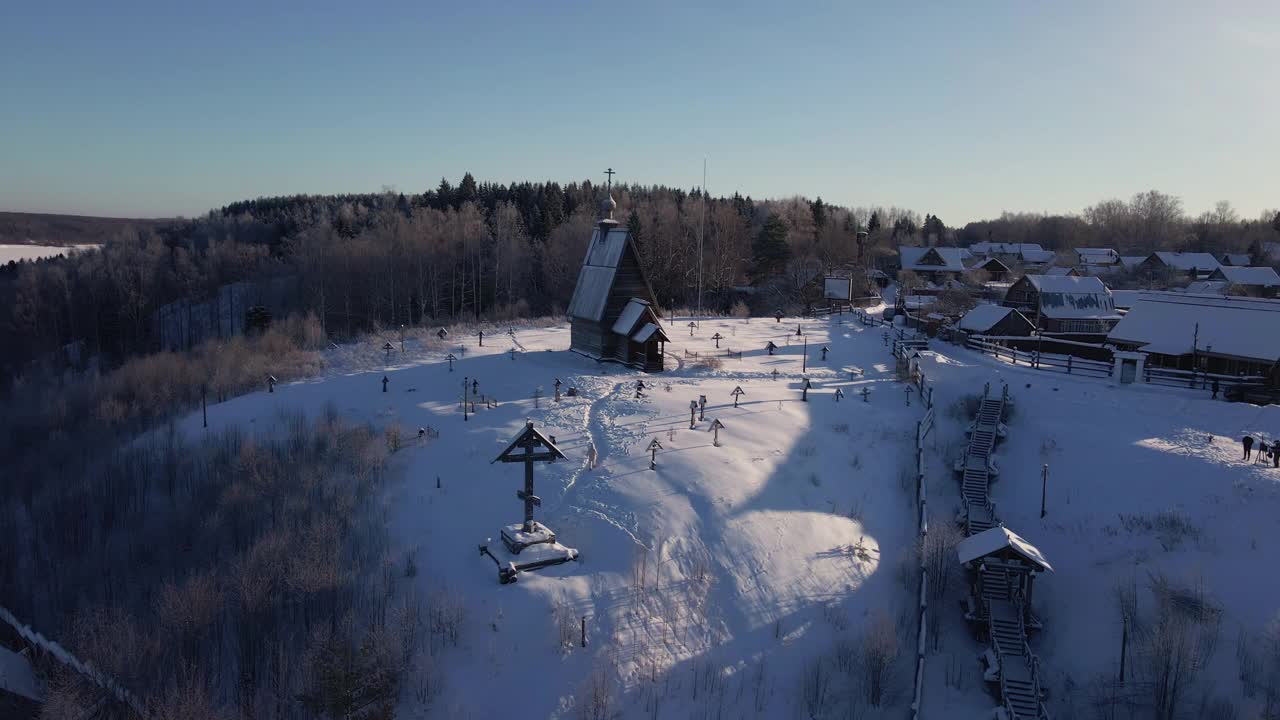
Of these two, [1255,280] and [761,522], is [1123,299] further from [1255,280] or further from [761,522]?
[761,522]

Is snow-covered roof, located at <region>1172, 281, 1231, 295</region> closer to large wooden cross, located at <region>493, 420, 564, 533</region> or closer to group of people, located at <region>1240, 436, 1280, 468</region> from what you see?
group of people, located at <region>1240, 436, 1280, 468</region>

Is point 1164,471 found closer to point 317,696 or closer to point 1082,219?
point 317,696

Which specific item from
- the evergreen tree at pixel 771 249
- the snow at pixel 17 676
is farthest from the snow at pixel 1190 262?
the snow at pixel 17 676

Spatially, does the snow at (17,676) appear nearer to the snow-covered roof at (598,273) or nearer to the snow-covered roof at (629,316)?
the snow-covered roof at (629,316)

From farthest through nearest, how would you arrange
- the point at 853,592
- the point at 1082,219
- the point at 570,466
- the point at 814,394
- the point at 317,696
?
1. the point at 1082,219
2. the point at 814,394
3. the point at 570,466
4. the point at 853,592
5. the point at 317,696

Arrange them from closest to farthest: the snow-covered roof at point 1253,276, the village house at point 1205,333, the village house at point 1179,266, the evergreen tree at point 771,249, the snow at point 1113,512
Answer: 1. the snow at point 1113,512
2. the village house at point 1205,333
3. the snow-covered roof at point 1253,276
4. the evergreen tree at point 771,249
5. the village house at point 1179,266

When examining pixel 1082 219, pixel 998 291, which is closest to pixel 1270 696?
pixel 998 291
